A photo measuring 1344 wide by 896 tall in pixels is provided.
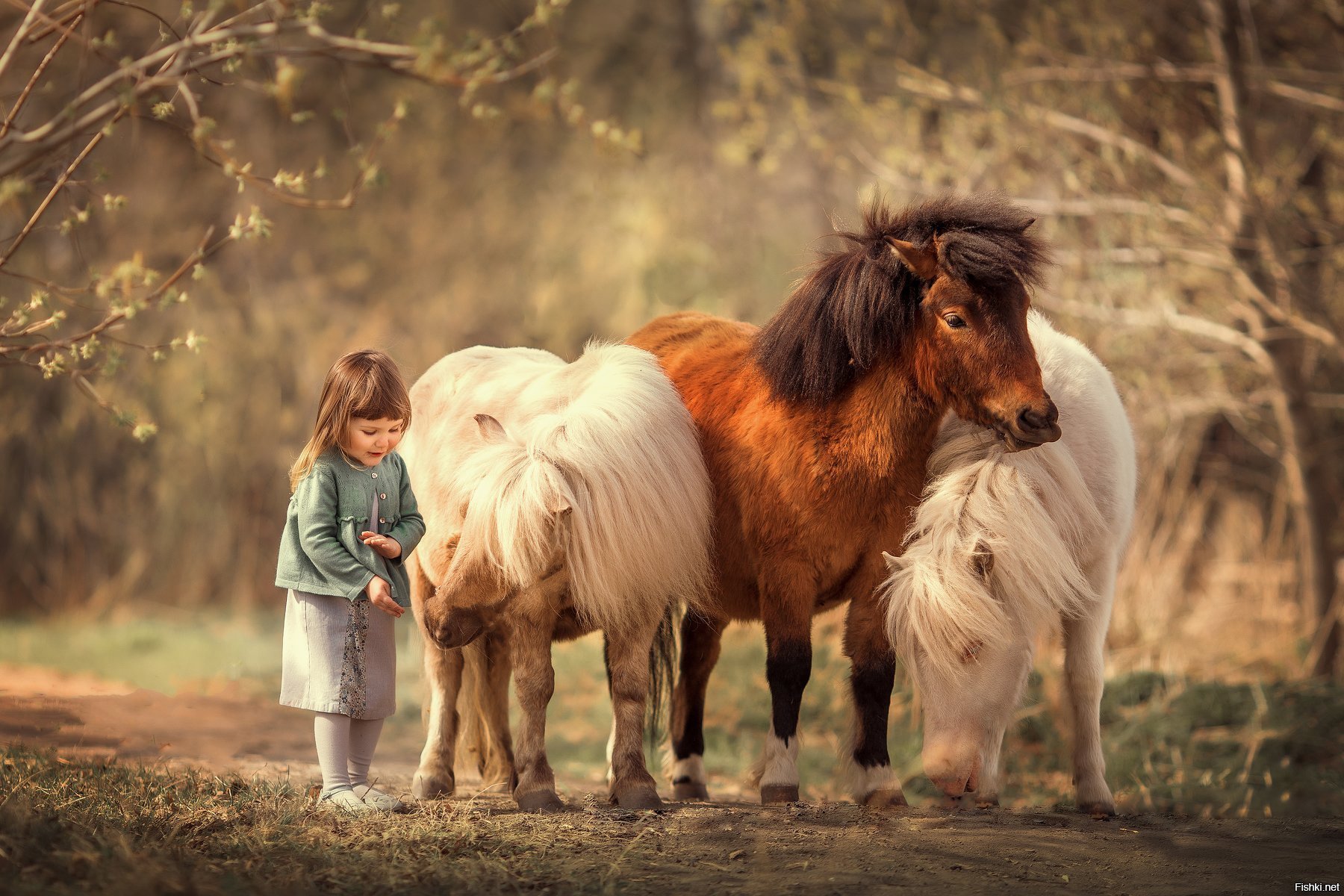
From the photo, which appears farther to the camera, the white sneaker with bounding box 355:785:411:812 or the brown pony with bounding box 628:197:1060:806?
the brown pony with bounding box 628:197:1060:806

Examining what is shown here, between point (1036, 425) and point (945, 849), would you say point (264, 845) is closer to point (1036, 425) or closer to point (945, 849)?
point (945, 849)

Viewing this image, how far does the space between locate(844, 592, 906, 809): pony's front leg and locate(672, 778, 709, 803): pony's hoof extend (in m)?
0.93

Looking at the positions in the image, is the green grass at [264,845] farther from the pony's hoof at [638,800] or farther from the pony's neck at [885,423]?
the pony's neck at [885,423]

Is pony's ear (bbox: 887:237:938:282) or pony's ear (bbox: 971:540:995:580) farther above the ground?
pony's ear (bbox: 887:237:938:282)

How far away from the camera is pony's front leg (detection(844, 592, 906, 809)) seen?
3.98 m

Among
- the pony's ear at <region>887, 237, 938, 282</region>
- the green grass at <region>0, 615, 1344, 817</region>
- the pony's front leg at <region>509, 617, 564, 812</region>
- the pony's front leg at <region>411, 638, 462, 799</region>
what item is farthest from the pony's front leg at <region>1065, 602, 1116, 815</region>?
the pony's front leg at <region>411, 638, 462, 799</region>

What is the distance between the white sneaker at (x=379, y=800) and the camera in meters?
3.58

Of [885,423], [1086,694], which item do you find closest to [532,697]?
[885,423]

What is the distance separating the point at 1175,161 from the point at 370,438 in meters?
6.21

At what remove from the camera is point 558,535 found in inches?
145

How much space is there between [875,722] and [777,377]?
1217mm

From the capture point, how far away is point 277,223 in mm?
14312

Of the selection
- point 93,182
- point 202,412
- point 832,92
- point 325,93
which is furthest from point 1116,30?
point 325,93

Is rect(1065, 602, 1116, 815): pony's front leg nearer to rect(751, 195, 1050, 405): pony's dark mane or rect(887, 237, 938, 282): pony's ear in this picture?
rect(751, 195, 1050, 405): pony's dark mane
